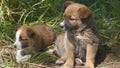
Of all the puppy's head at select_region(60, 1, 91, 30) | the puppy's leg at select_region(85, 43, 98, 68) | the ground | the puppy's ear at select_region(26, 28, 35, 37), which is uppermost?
the puppy's head at select_region(60, 1, 91, 30)

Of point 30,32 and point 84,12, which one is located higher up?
point 84,12

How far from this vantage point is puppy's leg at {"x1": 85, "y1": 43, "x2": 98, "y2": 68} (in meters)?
6.59

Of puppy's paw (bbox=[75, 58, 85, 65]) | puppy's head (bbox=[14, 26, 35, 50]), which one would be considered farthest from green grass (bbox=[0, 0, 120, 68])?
puppy's paw (bbox=[75, 58, 85, 65])

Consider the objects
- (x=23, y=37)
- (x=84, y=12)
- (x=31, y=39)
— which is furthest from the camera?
(x=31, y=39)

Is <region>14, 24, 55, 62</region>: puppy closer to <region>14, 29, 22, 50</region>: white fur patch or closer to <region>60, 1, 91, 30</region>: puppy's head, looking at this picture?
<region>14, 29, 22, 50</region>: white fur patch

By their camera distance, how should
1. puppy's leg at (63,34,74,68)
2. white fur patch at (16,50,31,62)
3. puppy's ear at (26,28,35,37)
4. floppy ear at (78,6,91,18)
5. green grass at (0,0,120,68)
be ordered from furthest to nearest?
green grass at (0,0,120,68), puppy's ear at (26,28,35,37), white fur patch at (16,50,31,62), puppy's leg at (63,34,74,68), floppy ear at (78,6,91,18)

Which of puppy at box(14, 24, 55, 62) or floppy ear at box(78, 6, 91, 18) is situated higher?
floppy ear at box(78, 6, 91, 18)

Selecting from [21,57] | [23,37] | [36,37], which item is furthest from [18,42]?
[36,37]

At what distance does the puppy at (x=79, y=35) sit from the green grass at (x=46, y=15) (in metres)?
0.88

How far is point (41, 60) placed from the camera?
708cm

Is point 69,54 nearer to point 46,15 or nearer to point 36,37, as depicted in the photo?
point 36,37

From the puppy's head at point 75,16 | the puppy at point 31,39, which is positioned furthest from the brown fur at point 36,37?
the puppy's head at point 75,16

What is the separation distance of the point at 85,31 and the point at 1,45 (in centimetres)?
184

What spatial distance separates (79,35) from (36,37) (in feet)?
4.11
